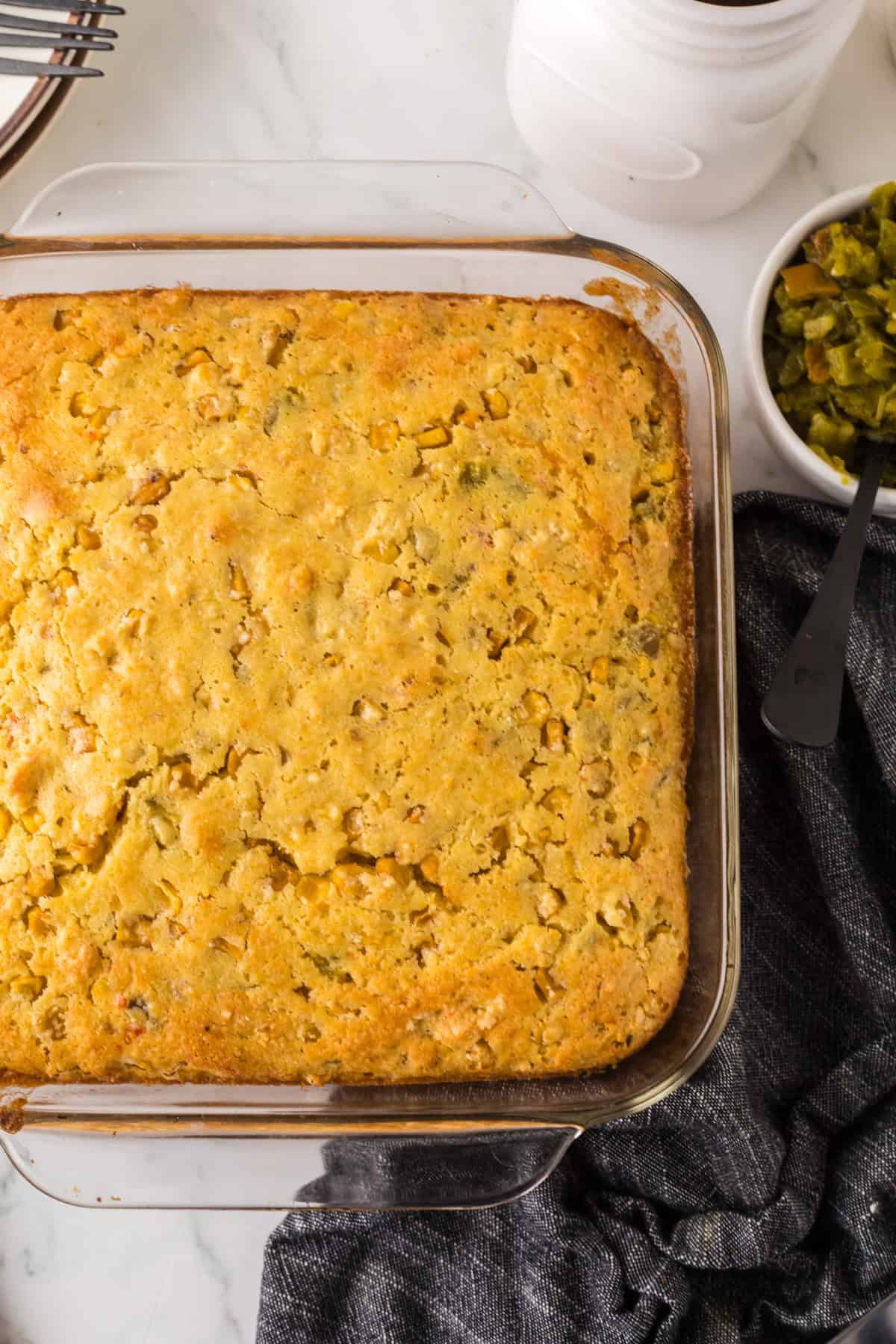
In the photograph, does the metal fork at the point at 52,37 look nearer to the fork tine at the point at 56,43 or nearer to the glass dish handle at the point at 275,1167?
the fork tine at the point at 56,43

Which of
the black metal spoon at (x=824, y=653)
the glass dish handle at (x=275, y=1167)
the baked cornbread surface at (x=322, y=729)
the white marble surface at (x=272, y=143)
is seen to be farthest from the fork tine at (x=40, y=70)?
the glass dish handle at (x=275, y=1167)

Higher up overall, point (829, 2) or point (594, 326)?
point (829, 2)

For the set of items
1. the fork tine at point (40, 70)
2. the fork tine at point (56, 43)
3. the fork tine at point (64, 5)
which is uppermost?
the fork tine at point (64, 5)

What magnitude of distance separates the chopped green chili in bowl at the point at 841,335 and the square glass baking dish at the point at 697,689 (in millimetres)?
179

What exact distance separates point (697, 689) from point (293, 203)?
2.91ft

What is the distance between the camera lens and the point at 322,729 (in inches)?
61.3

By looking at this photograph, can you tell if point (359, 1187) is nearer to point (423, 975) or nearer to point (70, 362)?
point (423, 975)

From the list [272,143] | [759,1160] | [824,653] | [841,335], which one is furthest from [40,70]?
[759,1160]

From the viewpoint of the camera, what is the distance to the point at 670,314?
176 centimetres

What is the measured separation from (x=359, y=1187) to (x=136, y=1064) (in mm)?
347

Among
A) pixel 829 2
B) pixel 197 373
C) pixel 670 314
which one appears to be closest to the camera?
pixel 829 2

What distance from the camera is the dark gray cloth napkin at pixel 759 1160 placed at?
1.80 m

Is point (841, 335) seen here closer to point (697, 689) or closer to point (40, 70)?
point (697, 689)

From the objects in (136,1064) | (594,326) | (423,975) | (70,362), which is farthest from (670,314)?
(136,1064)
